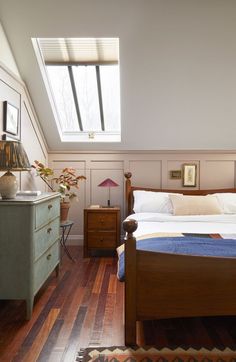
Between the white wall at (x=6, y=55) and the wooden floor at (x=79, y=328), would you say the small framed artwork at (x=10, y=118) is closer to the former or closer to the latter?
the white wall at (x=6, y=55)

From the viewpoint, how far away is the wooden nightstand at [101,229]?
368cm

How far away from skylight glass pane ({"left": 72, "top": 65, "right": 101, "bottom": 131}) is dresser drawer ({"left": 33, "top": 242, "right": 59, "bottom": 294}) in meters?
1.93

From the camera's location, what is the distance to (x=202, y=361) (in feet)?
5.13

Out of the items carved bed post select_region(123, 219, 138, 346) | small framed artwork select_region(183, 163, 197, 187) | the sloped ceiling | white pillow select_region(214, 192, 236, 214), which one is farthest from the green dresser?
small framed artwork select_region(183, 163, 197, 187)

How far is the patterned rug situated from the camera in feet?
5.19

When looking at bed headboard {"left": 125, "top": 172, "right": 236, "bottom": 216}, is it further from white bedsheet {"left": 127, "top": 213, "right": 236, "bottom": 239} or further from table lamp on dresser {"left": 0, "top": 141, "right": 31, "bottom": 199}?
table lamp on dresser {"left": 0, "top": 141, "right": 31, "bottom": 199}

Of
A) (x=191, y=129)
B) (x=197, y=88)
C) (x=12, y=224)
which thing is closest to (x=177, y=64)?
(x=197, y=88)

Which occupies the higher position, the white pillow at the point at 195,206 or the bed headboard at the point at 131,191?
the bed headboard at the point at 131,191

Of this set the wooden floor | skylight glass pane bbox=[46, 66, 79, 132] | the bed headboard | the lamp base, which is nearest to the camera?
the wooden floor

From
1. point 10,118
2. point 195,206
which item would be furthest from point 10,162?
point 195,206

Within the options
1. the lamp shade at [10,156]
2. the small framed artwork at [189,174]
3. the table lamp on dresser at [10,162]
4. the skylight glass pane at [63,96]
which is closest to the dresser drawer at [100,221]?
the small framed artwork at [189,174]

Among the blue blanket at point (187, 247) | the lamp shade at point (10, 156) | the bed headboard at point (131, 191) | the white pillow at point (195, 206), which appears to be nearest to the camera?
the blue blanket at point (187, 247)

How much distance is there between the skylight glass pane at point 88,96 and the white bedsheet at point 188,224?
154 centimetres

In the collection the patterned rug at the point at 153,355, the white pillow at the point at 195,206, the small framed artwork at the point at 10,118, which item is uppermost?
the small framed artwork at the point at 10,118
